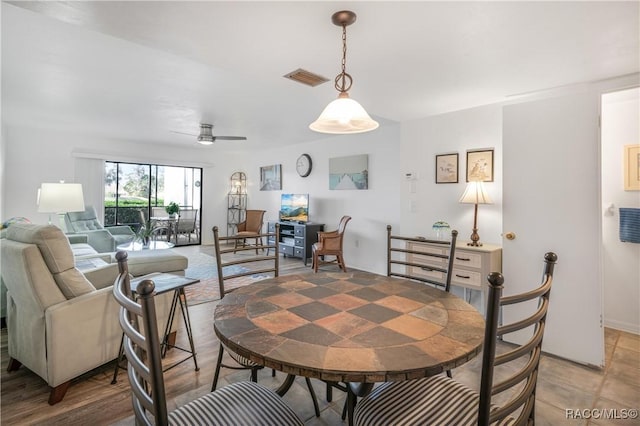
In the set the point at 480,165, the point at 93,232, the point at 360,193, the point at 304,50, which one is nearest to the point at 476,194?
the point at 480,165

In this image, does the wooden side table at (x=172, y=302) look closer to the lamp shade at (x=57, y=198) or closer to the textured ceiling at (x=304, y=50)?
the textured ceiling at (x=304, y=50)

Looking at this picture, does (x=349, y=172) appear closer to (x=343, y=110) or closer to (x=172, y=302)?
(x=172, y=302)

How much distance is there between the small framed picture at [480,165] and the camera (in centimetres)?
318

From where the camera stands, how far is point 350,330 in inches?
45.1

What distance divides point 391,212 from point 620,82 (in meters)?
2.98

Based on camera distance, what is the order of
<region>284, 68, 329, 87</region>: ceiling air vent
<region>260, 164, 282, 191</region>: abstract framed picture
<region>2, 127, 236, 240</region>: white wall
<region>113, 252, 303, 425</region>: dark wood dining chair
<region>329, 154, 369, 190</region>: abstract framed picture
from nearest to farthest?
1. <region>113, 252, 303, 425</region>: dark wood dining chair
2. <region>284, 68, 329, 87</region>: ceiling air vent
3. <region>329, 154, 369, 190</region>: abstract framed picture
4. <region>2, 127, 236, 240</region>: white wall
5. <region>260, 164, 282, 191</region>: abstract framed picture

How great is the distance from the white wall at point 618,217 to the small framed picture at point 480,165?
1.13 metres

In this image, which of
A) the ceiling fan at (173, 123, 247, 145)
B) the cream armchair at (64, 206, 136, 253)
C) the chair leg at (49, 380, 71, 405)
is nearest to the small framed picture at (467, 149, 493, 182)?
the ceiling fan at (173, 123, 247, 145)

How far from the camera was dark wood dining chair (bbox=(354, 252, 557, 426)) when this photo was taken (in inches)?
30.4

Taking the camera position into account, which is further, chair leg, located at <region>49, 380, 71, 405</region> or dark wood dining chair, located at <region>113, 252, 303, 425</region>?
chair leg, located at <region>49, 380, 71, 405</region>

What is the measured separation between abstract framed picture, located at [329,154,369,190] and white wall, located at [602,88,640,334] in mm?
3032

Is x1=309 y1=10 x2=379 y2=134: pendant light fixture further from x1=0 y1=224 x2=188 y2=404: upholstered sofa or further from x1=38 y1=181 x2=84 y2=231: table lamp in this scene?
x1=38 y1=181 x2=84 y2=231: table lamp

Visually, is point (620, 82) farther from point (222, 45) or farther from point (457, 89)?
point (222, 45)

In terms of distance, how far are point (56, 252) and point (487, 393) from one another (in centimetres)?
235
